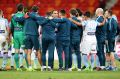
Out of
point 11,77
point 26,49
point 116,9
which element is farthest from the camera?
point 116,9

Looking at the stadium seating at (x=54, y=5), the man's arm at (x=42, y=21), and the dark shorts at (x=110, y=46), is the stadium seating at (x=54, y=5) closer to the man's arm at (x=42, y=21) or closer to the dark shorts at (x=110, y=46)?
the dark shorts at (x=110, y=46)

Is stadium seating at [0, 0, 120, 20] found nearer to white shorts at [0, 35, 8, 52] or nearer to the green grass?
white shorts at [0, 35, 8, 52]

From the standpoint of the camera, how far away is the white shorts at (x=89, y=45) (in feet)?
72.6

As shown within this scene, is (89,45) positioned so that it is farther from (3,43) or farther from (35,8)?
(3,43)

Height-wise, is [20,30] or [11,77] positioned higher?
[20,30]

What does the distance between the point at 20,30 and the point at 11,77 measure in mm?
3493

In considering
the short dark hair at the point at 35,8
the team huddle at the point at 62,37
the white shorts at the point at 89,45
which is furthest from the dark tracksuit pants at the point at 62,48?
the short dark hair at the point at 35,8

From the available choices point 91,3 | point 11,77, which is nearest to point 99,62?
point 11,77

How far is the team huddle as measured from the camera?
2150cm

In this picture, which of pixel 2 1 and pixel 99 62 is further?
pixel 2 1

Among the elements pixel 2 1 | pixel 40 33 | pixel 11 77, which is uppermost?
pixel 2 1

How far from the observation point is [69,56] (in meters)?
22.2

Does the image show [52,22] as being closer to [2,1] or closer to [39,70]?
[39,70]

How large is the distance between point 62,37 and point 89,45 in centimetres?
102
